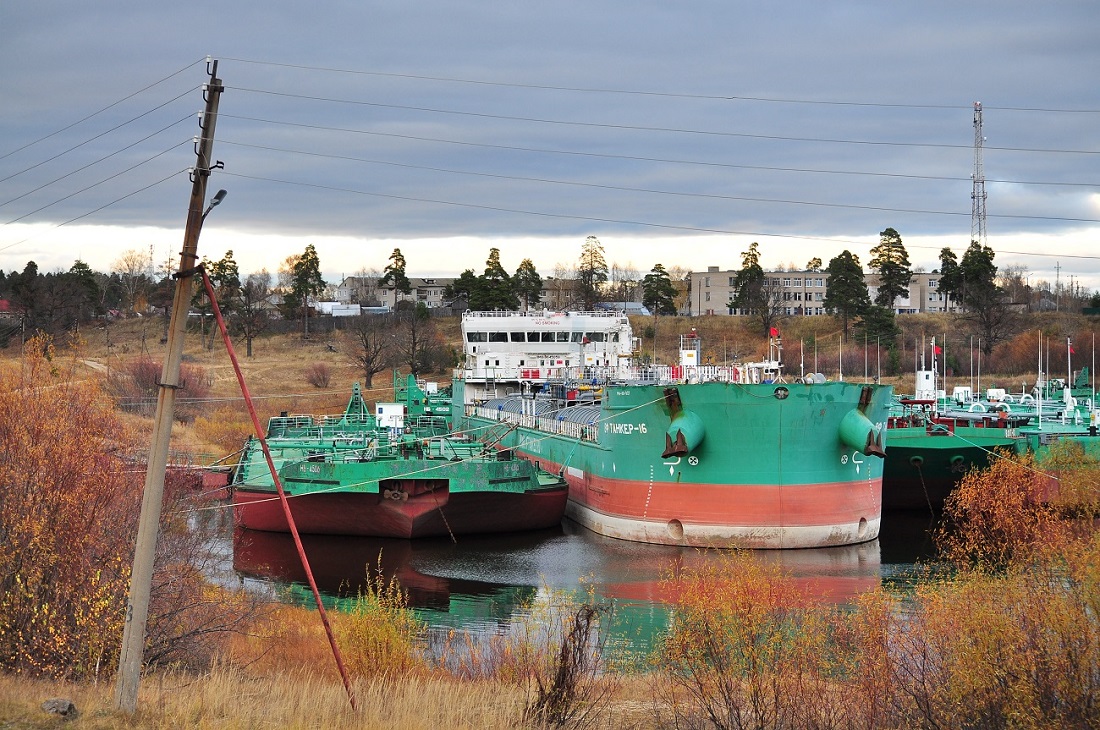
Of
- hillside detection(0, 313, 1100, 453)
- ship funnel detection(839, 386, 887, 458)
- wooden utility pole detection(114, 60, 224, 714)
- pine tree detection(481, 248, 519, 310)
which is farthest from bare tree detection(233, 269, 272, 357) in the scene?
wooden utility pole detection(114, 60, 224, 714)

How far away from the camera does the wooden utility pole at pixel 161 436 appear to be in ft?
38.1

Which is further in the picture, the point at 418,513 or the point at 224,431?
the point at 224,431

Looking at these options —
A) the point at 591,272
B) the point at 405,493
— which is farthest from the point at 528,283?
the point at 405,493

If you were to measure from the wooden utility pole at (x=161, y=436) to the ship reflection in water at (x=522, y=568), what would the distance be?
12361mm

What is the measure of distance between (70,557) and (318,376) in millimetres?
66292

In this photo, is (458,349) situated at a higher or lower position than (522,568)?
higher

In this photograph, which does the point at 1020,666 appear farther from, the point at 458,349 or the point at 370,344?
the point at 458,349

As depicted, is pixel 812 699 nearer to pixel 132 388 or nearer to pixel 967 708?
pixel 967 708

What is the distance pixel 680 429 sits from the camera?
98.8 feet

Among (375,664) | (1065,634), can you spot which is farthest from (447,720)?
(1065,634)

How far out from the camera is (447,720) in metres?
13.2

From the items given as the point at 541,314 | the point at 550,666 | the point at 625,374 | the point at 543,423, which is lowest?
the point at 550,666

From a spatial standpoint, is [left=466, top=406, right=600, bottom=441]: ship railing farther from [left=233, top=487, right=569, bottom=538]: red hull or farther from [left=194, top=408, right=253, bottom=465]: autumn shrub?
[left=194, top=408, right=253, bottom=465]: autumn shrub

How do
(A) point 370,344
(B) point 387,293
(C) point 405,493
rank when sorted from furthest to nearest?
(B) point 387,293
(A) point 370,344
(C) point 405,493
